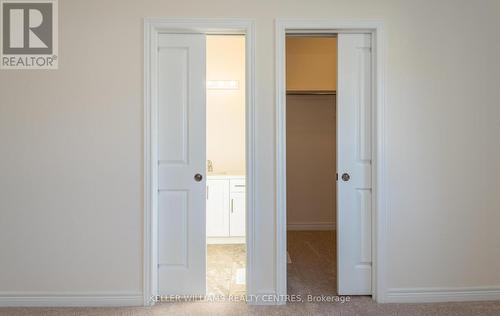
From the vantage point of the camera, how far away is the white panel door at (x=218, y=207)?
139 inches

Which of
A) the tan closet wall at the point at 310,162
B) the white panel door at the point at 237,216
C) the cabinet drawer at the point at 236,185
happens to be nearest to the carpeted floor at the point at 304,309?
the white panel door at the point at 237,216

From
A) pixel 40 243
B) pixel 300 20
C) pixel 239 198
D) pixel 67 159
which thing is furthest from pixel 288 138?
pixel 40 243

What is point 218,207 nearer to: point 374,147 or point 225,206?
point 225,206

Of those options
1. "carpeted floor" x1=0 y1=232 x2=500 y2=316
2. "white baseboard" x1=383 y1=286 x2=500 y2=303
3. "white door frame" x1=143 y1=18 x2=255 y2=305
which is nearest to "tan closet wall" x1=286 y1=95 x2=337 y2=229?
"carpeted floor" x1=0 y1=232 x2=500 y2=316

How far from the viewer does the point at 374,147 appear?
7.50ft

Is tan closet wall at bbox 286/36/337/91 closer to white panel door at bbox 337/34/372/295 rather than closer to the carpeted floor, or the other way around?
white panel door at bbox 337/34/372/295

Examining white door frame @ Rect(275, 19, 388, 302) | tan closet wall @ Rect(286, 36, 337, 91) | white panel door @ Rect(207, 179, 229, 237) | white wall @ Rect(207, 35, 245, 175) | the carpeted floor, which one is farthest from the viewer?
tan closet wall @ Rect(286, 36, 337, 91)

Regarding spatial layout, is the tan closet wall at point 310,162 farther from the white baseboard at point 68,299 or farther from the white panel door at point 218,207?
the white baseboard at point 68,299

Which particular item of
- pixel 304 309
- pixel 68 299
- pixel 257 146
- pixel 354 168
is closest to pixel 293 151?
pixel 354 168

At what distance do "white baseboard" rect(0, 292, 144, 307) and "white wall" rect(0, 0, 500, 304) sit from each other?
46 millimetres

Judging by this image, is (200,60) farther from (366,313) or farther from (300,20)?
(366,313)

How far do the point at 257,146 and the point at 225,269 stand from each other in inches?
56.6

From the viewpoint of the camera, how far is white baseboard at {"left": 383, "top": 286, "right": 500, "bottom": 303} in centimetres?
226

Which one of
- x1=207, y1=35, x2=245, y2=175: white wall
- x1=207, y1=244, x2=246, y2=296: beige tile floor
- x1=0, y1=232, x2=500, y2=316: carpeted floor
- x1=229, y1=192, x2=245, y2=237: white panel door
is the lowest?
x1=0, y1=232, x2=500, y2=316: carpeted floor
